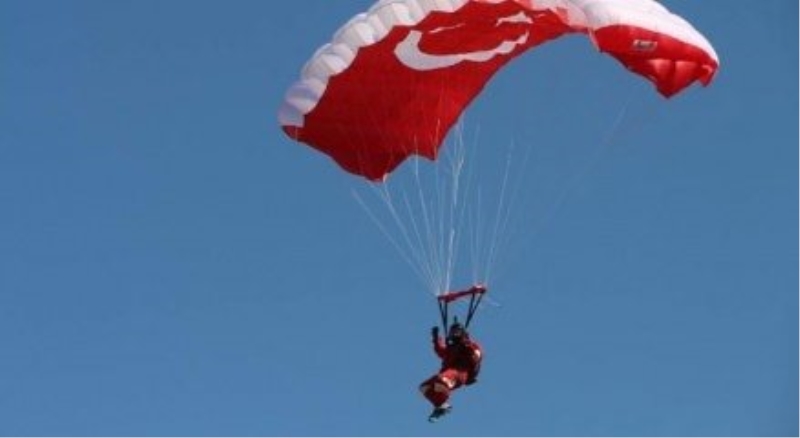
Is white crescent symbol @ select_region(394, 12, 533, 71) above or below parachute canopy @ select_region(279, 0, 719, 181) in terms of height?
above

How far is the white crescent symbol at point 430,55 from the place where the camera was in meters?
21.2

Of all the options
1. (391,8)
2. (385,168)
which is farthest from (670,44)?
(385,168)

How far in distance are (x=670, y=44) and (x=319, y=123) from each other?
4.18 metres

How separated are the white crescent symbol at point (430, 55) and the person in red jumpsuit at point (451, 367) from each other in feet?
9.59

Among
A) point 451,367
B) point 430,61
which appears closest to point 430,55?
point 430,61

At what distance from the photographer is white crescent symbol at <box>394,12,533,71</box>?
21.2 meters

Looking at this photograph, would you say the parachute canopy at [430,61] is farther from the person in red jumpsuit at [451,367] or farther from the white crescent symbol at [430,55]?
the person in red jumpsuit at [451,367]

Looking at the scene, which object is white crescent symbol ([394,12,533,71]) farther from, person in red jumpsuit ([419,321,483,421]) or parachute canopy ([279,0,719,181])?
person in red jumpsuit ([419,321,483,421])

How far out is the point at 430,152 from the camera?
72.5ft

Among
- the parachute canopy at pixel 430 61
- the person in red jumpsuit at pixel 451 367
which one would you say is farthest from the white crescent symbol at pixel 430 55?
the person in red jumpsuit at pixel 451 367

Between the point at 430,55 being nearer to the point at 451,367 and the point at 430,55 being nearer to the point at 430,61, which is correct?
the point at 430,61

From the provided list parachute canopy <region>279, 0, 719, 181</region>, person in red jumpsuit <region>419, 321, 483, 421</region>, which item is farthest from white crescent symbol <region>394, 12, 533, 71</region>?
person in red jumpsuit <region>419, 321, 483, 421</region>

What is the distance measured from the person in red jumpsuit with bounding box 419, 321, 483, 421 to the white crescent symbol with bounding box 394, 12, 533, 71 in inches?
115

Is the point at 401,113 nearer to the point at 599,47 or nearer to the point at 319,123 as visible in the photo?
the point at 319,123
